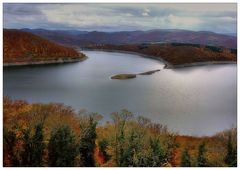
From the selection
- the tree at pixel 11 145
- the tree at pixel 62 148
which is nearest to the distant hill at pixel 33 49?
the tree at pixel 11 145

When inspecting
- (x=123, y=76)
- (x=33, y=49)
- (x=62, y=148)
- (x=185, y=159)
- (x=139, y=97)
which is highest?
(x=33, y=49)

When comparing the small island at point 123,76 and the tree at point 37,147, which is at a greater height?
the small island at point 123,76

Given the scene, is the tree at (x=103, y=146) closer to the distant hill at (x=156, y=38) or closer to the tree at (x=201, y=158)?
the tree at (x=201, y=158)

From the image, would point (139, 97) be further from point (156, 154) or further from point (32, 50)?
point (32, 50)

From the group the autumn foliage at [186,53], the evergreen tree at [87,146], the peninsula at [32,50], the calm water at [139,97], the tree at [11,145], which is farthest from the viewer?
the autumn foliage at [186,53]

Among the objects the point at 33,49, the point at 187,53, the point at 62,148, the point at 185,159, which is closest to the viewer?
the point at 185,159

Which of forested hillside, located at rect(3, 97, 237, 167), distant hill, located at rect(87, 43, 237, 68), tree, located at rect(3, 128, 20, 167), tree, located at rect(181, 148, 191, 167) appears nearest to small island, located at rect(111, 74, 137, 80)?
forested hillside, located at rect(3, 97, 237, 167)

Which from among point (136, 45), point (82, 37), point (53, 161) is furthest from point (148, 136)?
point (82, 37)

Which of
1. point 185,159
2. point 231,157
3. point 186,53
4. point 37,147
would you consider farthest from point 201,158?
point 186,53
